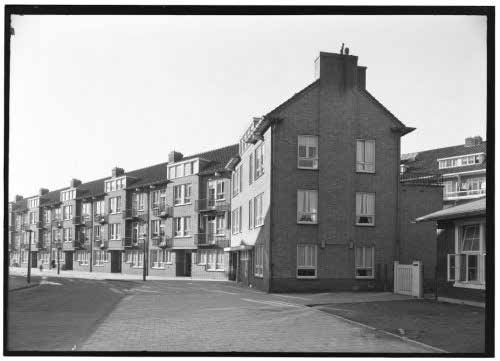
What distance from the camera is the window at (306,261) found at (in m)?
27.5

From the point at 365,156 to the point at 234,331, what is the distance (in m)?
17.2

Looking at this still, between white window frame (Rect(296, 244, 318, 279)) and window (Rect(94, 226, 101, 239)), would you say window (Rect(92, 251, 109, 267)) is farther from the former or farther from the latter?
white window frame (Rect(296, 244, 318, 279))

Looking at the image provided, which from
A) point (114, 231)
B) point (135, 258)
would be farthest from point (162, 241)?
point (114, 231)

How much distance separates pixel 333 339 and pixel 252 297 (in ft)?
38.6

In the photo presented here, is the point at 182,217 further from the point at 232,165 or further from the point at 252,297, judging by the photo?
the point at 252,297

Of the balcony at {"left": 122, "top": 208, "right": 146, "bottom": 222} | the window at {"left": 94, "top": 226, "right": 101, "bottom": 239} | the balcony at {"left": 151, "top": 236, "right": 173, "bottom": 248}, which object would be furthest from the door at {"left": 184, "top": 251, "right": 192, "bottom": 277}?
the window at {"left": 94, "top": 226, "right": 101, "bottom": 239}

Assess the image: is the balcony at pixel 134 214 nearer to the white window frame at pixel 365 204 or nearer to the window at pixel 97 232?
the window at pixel 97 232

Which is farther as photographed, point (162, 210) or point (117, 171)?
point (117, 171)

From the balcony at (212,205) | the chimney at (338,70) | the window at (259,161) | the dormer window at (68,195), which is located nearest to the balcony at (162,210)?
the balcony at (212,205)

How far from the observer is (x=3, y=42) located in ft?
35.2

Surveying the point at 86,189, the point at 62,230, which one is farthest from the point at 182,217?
the point at 62,230

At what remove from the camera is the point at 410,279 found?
2395 centimetres

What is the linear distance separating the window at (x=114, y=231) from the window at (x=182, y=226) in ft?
36.9

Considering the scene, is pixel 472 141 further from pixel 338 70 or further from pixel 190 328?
pixel 190 328
